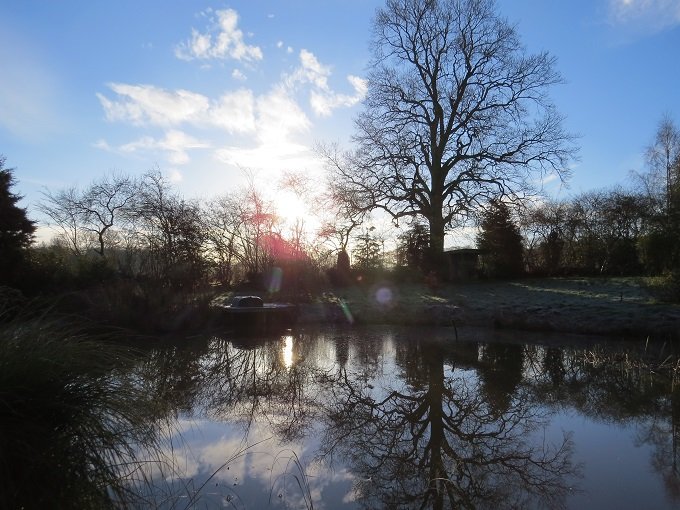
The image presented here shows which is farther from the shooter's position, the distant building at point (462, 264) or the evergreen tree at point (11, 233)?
the distant building at point (462, 264)

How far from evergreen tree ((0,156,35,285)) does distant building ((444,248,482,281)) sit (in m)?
20.4

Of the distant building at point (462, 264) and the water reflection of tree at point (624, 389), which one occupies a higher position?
the distant building at point (462, 264)

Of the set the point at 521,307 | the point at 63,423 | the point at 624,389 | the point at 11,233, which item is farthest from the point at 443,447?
the point at 11,233

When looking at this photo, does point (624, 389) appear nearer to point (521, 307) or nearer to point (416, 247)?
point (521, 307)

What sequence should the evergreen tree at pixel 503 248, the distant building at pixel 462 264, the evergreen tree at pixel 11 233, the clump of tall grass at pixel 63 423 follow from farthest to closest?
1. the distant building at pixel 462 264
2. the evergreen tree at pixel 503 248
3. the evergreen tree at pixel 11 233
4. the clump of tall grass at pixel 63 423

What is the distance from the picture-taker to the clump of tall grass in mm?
3293

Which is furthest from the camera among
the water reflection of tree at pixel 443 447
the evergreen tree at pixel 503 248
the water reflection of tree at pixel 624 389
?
the evergreen tree at pixel 503 248

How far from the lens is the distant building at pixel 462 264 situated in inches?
1081

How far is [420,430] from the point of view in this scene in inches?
253

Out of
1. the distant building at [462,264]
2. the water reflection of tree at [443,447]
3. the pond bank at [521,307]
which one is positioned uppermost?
the distant building at [462,264]

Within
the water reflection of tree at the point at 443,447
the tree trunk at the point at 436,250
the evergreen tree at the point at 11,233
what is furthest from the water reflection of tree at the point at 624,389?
the evergreen tree at the point at 11,233

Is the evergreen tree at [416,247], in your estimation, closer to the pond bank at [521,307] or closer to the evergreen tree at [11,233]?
the pond bank at [521,307]

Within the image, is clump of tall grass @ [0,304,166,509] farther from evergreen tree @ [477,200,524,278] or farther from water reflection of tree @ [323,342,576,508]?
evergreen tree @ [477,200,524,278]

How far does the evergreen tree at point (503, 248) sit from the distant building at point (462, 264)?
0.61 meters
